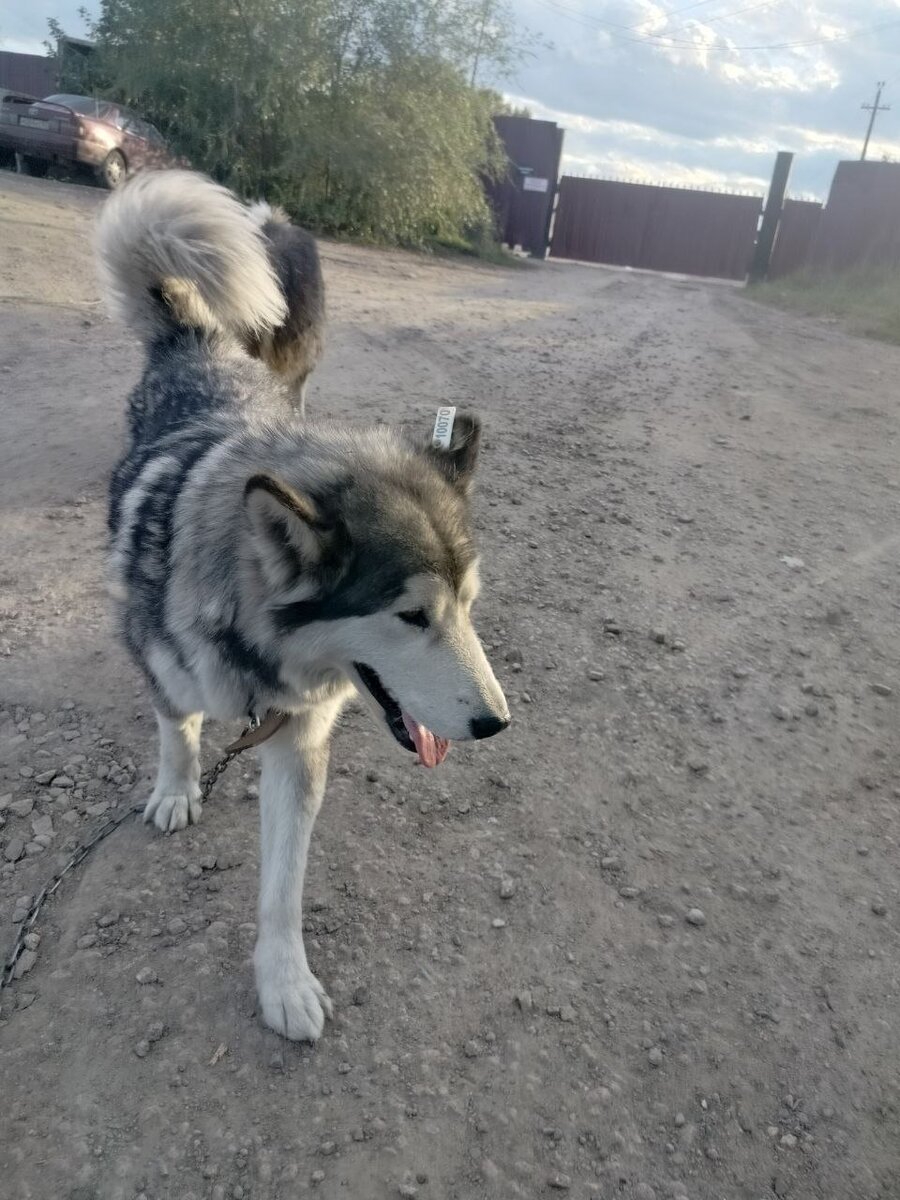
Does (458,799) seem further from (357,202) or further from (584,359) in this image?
(357,202)

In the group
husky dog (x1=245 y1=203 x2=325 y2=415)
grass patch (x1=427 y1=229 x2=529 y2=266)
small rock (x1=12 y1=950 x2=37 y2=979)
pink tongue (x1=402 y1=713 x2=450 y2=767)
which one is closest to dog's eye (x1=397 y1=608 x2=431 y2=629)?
pink tongue (x1=402 y1=713 x2=450 y2=767)

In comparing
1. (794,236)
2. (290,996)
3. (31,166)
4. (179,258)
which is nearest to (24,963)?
(290,996)

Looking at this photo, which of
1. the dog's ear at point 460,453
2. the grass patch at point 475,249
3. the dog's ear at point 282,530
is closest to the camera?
the dog's ear at point 282,530

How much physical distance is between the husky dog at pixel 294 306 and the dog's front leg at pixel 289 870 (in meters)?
2.98

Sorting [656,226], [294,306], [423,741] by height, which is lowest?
[423,741]

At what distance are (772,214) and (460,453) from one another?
2228cm

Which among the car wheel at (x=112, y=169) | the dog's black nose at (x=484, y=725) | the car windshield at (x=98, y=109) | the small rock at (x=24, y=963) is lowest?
the small rock at (x=24, y=963)

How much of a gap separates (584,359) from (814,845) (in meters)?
7.35

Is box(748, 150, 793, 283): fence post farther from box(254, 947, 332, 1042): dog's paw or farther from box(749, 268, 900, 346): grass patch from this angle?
box(254, 947, 332, 1042): dog's paw

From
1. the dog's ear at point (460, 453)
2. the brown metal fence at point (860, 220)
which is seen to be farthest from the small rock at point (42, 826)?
the brown metal fence at point (860, 220)

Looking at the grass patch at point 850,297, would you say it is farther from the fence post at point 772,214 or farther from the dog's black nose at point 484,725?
the dog's black nose at point 484,725

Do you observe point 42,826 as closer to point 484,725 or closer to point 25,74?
point 484,725

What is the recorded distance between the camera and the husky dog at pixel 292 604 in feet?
7.18

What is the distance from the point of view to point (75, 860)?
2662mm
